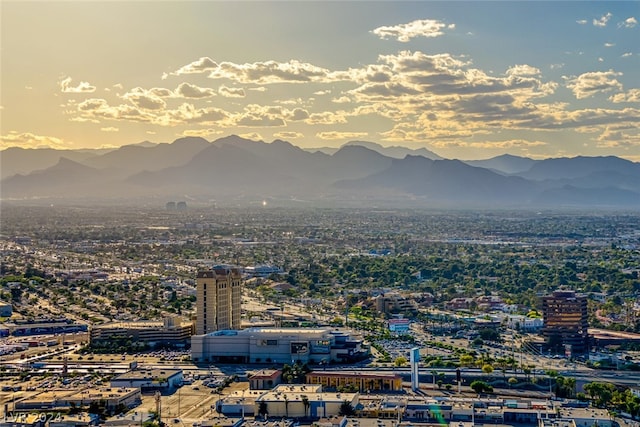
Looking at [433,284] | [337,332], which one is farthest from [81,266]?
[337,332]

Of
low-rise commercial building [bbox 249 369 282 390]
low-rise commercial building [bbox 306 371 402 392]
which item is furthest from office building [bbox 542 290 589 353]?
low-rise commercial building [bbox 249 369 282 390]

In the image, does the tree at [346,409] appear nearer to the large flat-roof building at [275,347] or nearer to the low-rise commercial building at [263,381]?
the low-rise commercial building at [263,381]

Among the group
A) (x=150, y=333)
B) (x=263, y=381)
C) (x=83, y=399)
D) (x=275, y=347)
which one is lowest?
(x=83, y=399)

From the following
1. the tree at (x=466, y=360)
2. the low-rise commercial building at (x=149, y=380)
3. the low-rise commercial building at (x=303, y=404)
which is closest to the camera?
the low-rise commercial building at (x=303, y=404)

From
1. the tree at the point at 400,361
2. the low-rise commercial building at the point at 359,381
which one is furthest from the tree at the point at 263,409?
the tree at the point at 400,361

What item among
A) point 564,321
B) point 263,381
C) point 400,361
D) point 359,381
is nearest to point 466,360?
point 400,361

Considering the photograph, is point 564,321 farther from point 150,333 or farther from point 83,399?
point 83,399

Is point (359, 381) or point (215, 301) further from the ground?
point (215, 301)

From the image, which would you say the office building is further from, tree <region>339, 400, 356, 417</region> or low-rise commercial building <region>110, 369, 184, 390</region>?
low-rise commercial building <region>110, 369, 184, 390</region>
